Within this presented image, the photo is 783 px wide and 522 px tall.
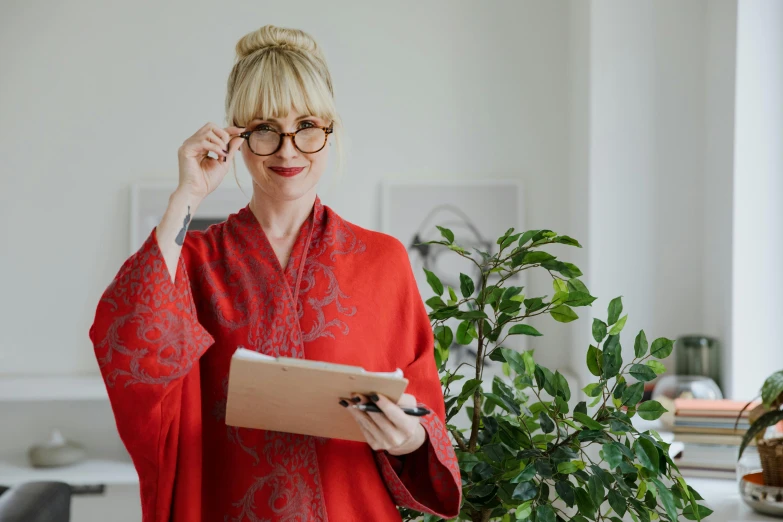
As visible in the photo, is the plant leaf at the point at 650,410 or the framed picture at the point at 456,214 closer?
the plant leaf at the point at 650,410

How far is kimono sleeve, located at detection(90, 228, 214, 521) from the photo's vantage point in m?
1.06

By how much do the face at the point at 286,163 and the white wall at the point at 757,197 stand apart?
2.04 meters

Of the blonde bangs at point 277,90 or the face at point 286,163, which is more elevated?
the blonde bangs at point 277,90

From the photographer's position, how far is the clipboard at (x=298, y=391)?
1.01 meters

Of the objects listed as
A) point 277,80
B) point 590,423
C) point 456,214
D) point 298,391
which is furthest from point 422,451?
point 456,214

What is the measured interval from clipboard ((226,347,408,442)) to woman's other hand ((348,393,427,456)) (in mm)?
15

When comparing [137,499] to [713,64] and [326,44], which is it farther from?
[713,64]

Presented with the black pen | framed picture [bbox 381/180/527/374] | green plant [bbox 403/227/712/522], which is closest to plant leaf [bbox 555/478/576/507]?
green plant [bbox 403/227/712/522]

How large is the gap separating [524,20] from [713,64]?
82 cm

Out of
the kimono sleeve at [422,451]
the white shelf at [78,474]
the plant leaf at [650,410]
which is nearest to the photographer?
the kimono sleeve at [422,451]

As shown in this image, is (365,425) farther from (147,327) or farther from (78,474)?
(78,474)

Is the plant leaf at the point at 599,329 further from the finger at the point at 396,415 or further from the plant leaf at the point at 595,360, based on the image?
the finger at the point at 396,415

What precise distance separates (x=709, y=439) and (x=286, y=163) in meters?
1.75

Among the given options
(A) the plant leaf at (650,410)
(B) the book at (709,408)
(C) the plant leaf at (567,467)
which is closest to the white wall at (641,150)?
(B) the book at (709,408)
